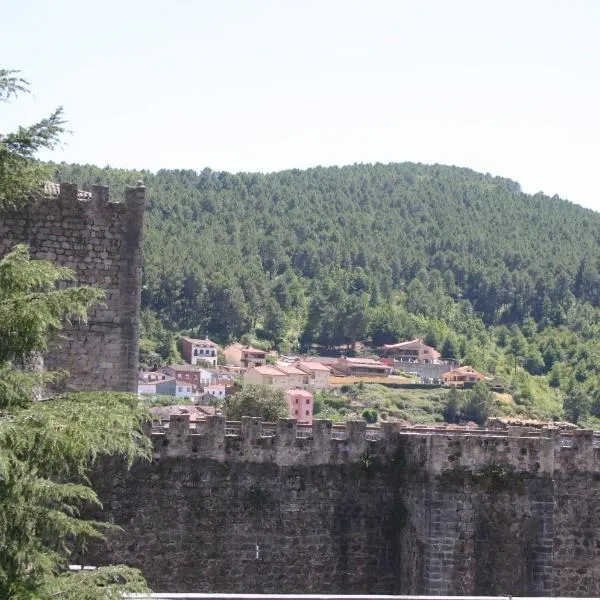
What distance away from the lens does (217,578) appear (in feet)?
67.6

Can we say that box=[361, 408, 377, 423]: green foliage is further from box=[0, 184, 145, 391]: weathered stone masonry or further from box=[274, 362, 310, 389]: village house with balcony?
box=[0, 184, 145, 391]: weathered stone masonry

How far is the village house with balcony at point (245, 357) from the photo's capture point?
Answer: 19162cm

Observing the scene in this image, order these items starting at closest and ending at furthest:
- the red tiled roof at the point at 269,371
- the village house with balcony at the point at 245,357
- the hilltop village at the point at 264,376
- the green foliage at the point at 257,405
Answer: the green foliage at the point at 257,405 < the hilltop village at the point at 264,376 < the red tiled roof at the point at 269,371 < the village house with balcony at the point at 245,357

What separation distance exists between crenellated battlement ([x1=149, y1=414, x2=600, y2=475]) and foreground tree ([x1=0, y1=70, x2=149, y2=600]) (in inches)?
334

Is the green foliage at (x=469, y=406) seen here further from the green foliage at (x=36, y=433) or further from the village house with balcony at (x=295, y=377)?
the green foliage at (x=36, y=433)

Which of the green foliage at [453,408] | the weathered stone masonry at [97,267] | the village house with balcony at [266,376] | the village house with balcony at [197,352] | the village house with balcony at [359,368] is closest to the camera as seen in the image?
the weathered stone masonry at [97,267]

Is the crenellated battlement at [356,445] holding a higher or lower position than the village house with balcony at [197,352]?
higher

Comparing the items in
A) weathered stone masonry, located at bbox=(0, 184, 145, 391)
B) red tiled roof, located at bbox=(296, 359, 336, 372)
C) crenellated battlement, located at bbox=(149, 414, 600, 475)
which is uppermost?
weathered stone masonry, located at bbox=(0, 184, 145, 391)

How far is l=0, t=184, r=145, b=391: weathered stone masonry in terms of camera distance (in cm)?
2050

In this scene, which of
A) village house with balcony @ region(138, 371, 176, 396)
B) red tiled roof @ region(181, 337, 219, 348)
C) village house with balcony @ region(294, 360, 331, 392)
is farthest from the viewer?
red tiled roof @ region(181, 337, 219, 348)

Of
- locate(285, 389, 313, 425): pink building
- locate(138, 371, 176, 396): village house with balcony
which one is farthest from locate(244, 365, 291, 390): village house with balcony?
locate(285, 389, 313, 425): pink building

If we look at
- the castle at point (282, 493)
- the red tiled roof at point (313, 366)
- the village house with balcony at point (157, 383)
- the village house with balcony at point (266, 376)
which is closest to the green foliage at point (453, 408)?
the red tiled roof at point (313, 366)

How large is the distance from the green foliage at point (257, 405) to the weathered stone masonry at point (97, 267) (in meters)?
44.7

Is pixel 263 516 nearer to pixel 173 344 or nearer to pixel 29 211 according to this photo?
pixel 29 211
